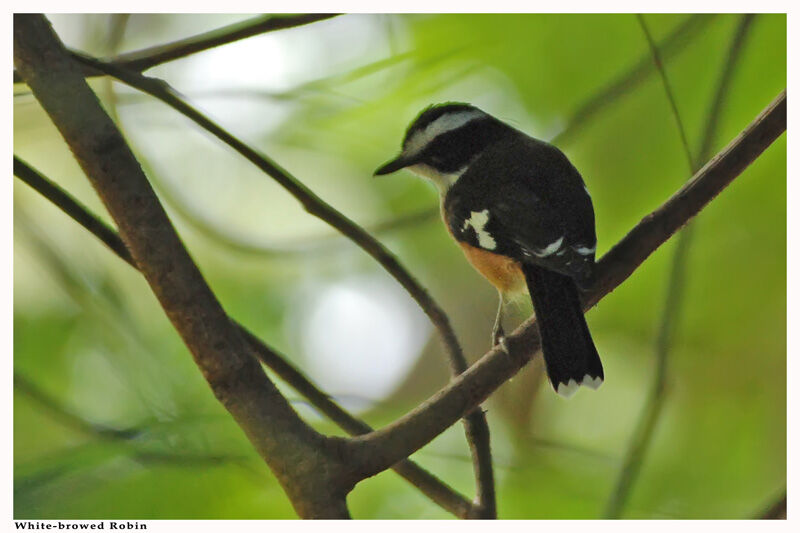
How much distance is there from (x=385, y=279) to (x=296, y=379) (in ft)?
0.77

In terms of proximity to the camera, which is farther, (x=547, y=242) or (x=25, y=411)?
(x=25, y=411)

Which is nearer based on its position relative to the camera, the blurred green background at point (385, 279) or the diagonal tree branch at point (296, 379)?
the diagonal tree branch at point (296, 379)

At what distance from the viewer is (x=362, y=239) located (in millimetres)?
1349

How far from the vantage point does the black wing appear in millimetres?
1183

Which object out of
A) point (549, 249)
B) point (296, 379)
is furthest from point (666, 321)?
point (296, 379)

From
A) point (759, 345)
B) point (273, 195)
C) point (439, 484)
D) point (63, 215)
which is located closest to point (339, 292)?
Answer: point (273, 195)

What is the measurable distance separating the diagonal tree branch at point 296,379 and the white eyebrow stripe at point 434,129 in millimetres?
431

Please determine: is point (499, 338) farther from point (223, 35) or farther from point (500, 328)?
point (223, 35)

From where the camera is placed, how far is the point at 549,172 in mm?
1339

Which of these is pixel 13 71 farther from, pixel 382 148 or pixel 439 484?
pixel 439 484

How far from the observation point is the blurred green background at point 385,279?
1342 mm

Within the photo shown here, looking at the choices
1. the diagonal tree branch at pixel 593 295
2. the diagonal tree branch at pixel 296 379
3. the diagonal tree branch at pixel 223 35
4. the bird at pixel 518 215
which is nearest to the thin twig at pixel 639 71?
the bird at pixel 518 215

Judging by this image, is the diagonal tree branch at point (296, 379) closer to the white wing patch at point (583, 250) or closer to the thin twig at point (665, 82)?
the white wing patch at point (583, 250)

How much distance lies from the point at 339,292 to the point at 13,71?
631 mm
